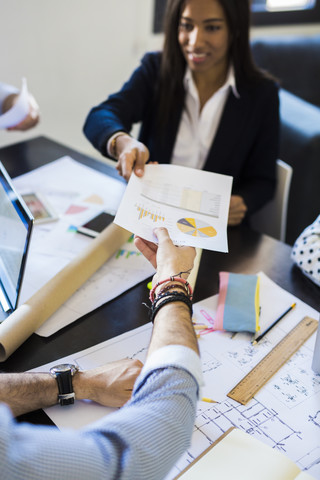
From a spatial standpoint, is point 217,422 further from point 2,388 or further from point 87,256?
point 87,256

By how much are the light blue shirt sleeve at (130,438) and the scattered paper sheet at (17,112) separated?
3.94ft

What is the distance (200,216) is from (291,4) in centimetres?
285

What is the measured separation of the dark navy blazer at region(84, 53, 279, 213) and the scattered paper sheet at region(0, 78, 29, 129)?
0.93 ft

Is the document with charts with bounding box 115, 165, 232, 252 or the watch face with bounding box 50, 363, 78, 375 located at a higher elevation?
the document with charts with bounding box 115, 165, 232, 252

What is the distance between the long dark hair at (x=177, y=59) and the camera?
1500 mm

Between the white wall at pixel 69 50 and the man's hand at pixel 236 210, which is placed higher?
the white wall at pixel 69 50

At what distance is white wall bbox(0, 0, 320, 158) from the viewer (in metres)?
2.39

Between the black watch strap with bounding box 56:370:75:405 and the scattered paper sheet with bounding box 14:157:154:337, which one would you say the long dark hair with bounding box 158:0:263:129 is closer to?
the scattered paper sheet with bounding box 14:157:154:337

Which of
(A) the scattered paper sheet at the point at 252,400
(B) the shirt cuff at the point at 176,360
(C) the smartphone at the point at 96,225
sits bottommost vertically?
(A) the scattered paper sheet at the point at 252,400

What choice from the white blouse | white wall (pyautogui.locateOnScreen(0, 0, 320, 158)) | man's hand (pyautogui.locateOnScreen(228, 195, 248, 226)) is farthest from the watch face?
white wall (pyautogui.locateOnScreen(0, 0, 320, 158))

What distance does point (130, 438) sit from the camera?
578 mm

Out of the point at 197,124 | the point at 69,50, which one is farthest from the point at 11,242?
the point at 69,50

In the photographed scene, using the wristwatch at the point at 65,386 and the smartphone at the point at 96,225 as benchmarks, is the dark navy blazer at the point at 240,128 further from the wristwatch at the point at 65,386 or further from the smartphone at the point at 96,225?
the wristwatch at the point at 65,386

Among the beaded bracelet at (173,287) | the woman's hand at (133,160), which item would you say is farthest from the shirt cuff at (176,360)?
the woman's hand at (133,160)
